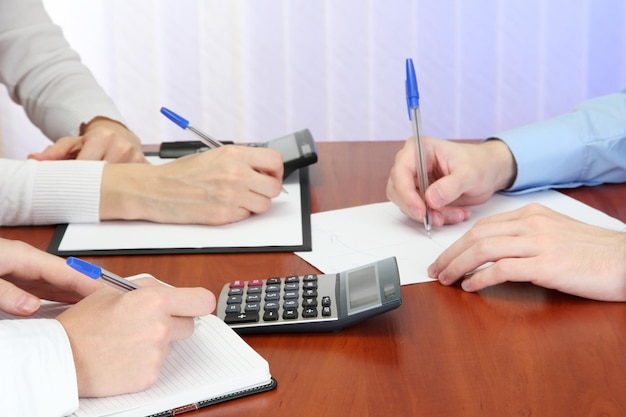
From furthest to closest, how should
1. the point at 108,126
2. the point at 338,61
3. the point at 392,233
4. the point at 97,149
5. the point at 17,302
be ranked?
1. the point at 338,61
2. the point at 108,126
3. the point at 97,149
4. the point at 392,233
5. the point at 17,302

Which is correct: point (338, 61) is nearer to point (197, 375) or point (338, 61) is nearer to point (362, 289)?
point (362, 289)

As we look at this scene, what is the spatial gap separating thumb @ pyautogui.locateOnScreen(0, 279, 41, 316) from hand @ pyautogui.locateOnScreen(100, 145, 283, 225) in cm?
39

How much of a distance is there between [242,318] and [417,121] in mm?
432

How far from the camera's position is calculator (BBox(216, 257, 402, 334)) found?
895 mm

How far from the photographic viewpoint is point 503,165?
132 centimetres

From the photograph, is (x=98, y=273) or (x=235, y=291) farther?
(x=235, y=291)

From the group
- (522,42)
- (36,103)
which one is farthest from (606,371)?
(522,42)

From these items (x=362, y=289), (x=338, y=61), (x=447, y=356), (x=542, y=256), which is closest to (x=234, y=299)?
(x=362, y=289)

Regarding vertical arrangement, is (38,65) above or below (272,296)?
above

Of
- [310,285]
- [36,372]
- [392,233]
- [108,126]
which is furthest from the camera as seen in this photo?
[108,126]

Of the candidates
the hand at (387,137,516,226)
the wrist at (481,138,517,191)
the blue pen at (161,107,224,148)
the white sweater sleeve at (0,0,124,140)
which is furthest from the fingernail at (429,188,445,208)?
the white sweater sleeve at (0,0,124,140)

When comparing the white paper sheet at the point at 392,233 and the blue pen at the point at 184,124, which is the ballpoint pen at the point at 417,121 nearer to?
the white paper sheet at the point at 392,233

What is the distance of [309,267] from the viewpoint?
1.08 meters

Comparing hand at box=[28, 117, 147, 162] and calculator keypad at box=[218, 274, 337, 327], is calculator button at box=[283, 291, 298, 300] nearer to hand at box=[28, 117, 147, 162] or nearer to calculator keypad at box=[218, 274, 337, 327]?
calculator keypad at box=[218, 274, 337, 327]
